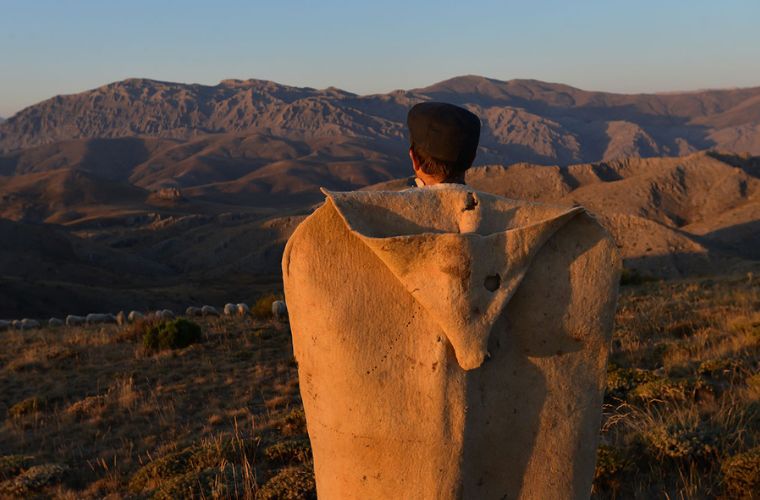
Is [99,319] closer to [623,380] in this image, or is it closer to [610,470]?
[623,380]

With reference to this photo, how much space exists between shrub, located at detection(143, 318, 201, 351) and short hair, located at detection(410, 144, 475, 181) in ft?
40.5

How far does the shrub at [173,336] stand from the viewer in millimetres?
Answer: 14039

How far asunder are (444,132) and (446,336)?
806 millimetres

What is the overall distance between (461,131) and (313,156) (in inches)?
6781

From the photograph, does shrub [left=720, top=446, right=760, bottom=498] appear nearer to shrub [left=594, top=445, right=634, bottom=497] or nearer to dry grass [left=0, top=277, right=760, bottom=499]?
dry grass [left=0, top=277, right=760, bottom=499]

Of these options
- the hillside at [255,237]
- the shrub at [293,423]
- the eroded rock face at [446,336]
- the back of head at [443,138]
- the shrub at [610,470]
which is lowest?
the hillside at [255,237]

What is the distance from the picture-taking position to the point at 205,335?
1496 centimetres

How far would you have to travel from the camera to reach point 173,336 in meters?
14.0

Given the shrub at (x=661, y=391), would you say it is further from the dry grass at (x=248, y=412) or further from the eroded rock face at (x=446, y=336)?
the eroded rock face at (x=446, y=336)

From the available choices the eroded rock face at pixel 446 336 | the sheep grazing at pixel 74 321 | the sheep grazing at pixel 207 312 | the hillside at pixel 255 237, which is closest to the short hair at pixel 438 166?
the eroded rock face at pixel 446 336

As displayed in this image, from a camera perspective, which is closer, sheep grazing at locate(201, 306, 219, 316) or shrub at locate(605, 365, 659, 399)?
shrub at locate(605, 365, 659, 399)

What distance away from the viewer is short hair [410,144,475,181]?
2.71m

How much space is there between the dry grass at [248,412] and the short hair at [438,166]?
10.3ft

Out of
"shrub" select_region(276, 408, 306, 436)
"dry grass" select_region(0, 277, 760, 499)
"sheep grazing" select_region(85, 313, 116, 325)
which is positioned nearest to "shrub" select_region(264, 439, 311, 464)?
"dry grass" select_region(0, 277, 760, 499)
